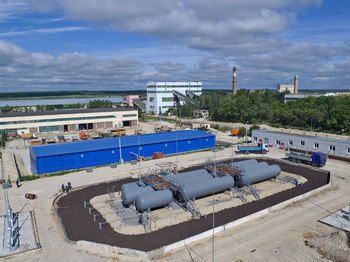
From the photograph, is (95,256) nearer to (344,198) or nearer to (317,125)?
(344,198)

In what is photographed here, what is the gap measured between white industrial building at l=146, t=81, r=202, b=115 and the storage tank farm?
76.4 meters

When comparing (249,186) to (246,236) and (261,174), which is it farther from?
(246,236)

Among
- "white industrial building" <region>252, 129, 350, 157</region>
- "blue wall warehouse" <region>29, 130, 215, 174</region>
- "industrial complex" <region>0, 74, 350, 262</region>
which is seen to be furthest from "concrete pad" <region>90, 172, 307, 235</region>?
"white industrial building" <region>252, 129, 350, 157</region>

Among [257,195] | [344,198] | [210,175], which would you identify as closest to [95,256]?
[210,175]

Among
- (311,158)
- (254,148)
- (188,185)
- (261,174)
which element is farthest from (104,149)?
(311,158)

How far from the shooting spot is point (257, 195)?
75.8ft

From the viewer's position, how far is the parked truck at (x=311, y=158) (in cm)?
3173

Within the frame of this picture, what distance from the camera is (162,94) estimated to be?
100938 millimetres

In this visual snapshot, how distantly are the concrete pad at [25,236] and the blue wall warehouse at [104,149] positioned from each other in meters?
11.4

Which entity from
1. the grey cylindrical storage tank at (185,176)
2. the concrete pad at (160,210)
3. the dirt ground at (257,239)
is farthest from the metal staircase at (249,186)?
the grey cylindrical storage tank at (185,176)

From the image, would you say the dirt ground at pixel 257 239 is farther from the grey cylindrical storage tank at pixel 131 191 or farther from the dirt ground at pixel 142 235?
the grey cylindrical storage tank at pixel 131 191

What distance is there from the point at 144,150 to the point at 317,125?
137ft

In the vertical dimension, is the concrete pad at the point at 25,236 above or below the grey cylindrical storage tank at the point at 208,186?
below

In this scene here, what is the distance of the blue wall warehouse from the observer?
104 ft
